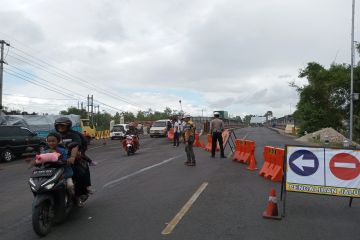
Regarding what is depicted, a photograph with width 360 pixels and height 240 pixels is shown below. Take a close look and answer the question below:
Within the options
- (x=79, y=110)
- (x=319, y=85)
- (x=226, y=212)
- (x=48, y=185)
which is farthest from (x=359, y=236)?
(x=79, y=110)

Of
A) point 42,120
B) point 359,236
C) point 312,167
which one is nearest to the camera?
point 359,236

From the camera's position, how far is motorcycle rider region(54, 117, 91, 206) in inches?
302

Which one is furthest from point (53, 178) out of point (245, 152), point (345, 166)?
point (245, 152)

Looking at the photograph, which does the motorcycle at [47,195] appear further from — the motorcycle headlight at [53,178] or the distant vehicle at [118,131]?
the distant vehicle at [118,131]

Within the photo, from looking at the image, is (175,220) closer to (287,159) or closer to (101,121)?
(287,159)

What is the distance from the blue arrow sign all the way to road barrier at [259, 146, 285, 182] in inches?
142

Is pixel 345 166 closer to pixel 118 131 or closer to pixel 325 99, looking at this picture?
pixel 118 131

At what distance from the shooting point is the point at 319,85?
4828cm

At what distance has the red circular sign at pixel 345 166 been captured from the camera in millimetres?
7848

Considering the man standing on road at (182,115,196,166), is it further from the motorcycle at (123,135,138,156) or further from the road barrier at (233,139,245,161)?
the motorcycle at (123,135,138,156)

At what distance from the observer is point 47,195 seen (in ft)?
22.1

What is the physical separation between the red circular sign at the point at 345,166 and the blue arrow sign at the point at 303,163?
303 mm

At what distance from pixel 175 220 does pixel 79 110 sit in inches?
4155

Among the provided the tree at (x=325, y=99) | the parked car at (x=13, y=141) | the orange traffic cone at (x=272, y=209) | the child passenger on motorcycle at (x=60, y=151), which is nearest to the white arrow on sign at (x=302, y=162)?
the orange traffic cone at (x=272, y=209)
